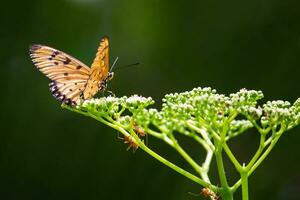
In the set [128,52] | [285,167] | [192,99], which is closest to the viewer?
[192,99]

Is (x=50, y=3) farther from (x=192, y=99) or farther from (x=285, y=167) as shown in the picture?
(x=192, y=99)

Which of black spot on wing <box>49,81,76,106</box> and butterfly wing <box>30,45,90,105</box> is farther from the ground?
butterfly wing <box>30,45,90,105</box>

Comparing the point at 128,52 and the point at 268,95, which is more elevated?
the point at 128,52

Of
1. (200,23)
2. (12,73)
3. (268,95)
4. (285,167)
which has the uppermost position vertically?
(200,23)

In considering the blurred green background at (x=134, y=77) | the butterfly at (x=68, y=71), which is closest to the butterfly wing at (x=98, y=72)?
the butterfly at (x=68, y=71)

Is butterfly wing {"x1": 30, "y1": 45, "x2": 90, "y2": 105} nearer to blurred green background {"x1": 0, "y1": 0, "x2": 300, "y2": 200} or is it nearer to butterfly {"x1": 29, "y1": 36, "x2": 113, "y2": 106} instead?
butterfly {"x1": 29, "y1": 36, "x2": 113, "y2": 106}

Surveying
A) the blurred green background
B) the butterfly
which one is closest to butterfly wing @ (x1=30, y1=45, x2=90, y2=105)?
the butterfly

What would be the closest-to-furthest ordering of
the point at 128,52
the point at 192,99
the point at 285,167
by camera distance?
the point at 192,99 < the point at 285,167 < the point at 128,52

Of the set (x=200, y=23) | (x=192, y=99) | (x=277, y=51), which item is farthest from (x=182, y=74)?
(x=192, y=99)
